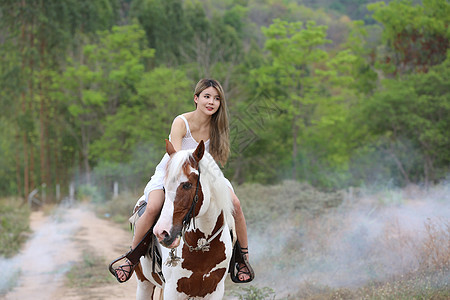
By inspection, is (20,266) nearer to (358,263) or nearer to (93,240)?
(93,240)

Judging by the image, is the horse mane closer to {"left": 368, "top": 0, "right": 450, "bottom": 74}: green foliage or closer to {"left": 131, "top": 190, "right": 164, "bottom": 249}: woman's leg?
{"left": 131, "top": 190, "right": 164, "bottom": 249}: woman's leg

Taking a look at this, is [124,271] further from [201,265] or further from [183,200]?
[183,200]

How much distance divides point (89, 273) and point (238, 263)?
6.56 m

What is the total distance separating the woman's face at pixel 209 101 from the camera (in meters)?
4.46

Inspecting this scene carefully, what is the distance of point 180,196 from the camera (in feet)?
12.0

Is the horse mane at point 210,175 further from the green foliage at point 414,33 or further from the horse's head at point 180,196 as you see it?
the green foliage at point 414,33

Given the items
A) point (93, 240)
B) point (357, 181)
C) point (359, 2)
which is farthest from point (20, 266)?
point (359, 2)

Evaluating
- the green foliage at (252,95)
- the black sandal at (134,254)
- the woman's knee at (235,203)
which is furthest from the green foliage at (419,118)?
the black sandal at (134,254)

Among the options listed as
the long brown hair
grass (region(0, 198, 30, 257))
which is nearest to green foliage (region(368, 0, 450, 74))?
grass (region(0, 198, 30, 257))

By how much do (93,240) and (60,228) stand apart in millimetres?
3678

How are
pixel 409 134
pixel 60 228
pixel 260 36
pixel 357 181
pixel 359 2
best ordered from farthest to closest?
pixel 359 2
pixel 260 36
pixel 357 181
pixel 409 134
pixel 60 228

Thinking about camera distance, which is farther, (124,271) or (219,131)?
(124,271)

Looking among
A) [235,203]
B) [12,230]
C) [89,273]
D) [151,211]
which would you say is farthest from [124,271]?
[12,230]

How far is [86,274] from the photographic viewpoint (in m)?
10.4
